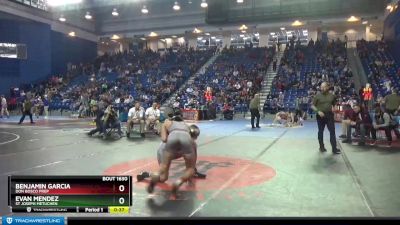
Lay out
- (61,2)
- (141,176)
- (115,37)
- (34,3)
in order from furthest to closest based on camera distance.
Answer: (115,37) < (61,2) < (34,3) < (141,176)

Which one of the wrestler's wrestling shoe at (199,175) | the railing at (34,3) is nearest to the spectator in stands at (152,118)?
the wrestler's wrestling shoe at (199,175)

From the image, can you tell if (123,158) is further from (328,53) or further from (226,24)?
(226,24)

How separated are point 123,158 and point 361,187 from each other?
14.5 feet

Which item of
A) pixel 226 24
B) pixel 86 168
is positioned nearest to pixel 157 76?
pixel 226 24

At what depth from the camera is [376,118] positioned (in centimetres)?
966

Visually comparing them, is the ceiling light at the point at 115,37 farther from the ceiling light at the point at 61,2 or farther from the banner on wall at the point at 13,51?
the banner on wall at the point at 13,51
